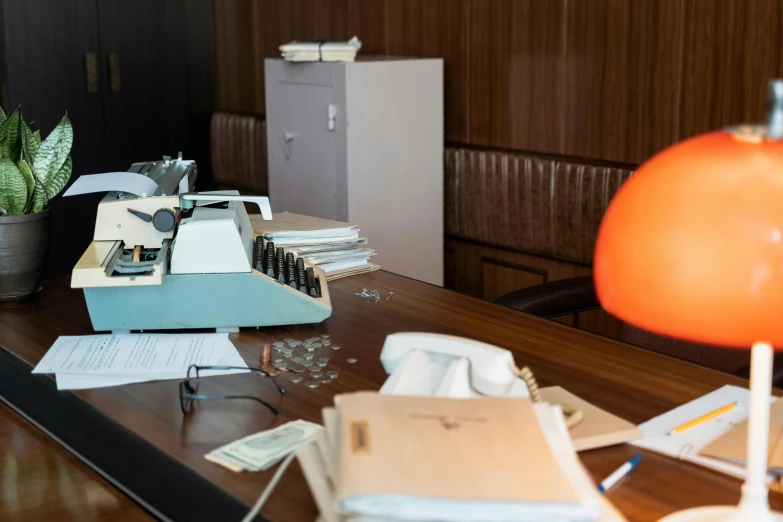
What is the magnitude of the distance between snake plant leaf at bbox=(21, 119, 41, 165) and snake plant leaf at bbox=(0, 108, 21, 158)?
0.02m

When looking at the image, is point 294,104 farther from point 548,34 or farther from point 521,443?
point 521,443

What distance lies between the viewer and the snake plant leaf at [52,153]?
7.93 ft

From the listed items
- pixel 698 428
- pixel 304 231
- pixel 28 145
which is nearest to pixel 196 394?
pixel 698 428

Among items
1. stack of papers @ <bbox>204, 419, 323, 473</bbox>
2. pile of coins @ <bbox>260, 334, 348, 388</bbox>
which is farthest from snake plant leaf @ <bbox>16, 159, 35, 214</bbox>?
stack of papers @ <bbox>204, 419, 323, 473</bbox>

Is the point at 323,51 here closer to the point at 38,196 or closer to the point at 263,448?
the point at 38,196

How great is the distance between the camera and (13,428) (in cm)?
196

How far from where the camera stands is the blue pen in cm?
135

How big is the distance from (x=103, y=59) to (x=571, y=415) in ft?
15.2

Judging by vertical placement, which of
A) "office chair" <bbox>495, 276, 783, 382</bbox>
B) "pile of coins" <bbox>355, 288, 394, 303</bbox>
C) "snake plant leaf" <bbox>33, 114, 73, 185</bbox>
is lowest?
"office chair" <bbox>495, 276, 783, 382</bbox>

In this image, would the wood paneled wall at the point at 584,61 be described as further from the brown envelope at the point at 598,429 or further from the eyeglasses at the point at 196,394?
the eyeglasses at the point at 196,394

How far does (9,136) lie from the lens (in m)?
2.43

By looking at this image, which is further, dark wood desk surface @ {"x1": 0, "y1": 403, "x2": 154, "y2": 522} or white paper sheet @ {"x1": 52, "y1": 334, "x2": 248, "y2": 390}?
white paper sheet @ {"x1": 52, "y1": 334, "x2": 248, "y2": 390}

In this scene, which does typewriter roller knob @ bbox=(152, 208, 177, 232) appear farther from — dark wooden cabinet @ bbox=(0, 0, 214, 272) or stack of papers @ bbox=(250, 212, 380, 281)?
dark wooden cabinet @ bbox=(0, 0, 214, 272)

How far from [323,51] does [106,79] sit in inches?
77.9
